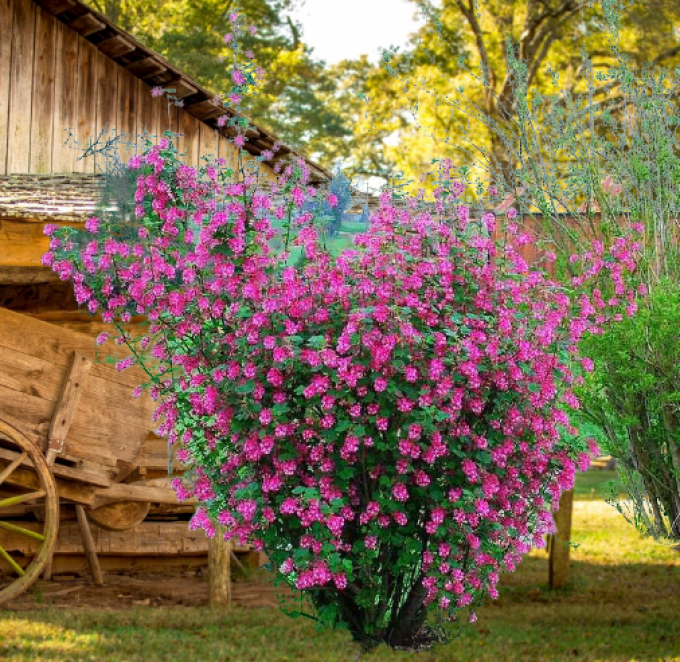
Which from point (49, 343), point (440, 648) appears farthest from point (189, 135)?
point (440, 648)

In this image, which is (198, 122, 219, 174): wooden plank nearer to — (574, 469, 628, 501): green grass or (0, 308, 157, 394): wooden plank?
(0, 308, 157, 394): wooden plank

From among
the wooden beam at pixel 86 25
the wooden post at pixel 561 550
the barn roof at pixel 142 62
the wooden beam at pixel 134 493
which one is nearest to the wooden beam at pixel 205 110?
the barn roof at pixel 142 62

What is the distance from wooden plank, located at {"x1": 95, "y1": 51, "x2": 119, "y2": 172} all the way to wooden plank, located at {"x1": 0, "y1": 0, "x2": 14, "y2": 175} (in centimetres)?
98

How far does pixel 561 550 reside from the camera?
32.1 feet

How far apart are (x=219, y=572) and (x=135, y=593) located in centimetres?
122

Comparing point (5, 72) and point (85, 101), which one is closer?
point (5, 72)

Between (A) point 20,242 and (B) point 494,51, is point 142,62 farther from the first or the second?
(B) point 494,51

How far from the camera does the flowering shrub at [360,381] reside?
5266 millimetres

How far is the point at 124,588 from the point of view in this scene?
931cm

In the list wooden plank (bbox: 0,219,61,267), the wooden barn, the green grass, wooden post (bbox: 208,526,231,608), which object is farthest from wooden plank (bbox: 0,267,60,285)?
the green grass

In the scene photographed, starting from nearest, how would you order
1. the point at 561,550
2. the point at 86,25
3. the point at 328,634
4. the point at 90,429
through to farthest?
the point at 328,634
the point at 90,429
the point at 561,550
the point at 86,25

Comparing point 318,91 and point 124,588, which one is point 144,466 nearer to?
point 124,588

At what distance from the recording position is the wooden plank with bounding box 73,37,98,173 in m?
11.0

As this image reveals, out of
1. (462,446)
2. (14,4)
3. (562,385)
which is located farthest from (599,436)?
(14,4)
